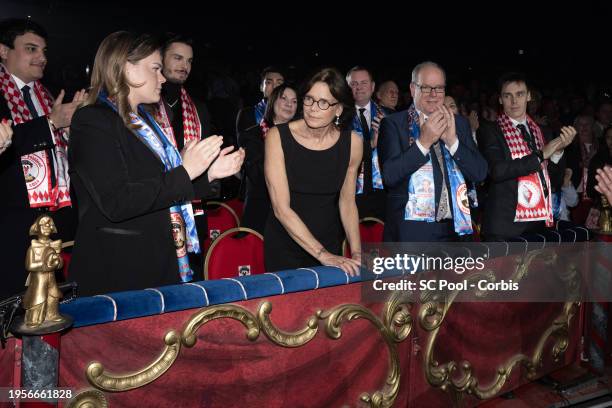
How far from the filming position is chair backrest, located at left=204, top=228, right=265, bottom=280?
Result: 9.40 feet

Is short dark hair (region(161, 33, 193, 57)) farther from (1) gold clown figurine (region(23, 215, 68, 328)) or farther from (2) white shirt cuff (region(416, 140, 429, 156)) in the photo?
(1) gold clown figurine (region(23, 215, 68, 328))

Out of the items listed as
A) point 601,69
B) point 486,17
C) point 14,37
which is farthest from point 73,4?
point 601,69

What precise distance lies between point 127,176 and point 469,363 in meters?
1.64

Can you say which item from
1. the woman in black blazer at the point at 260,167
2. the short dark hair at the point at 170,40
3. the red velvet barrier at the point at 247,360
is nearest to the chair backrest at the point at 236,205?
the woman in black blazer at the point at 260,167

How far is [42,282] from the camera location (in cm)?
149

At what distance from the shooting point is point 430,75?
3.03 metres

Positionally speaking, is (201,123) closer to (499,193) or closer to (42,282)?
(499,193)

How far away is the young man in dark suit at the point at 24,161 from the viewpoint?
120 inches

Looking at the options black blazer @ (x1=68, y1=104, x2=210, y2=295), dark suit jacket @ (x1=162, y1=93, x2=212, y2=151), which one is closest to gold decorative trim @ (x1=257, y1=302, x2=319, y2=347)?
black blazer @ (x1=68, y1=104, x2=210, y2=295)

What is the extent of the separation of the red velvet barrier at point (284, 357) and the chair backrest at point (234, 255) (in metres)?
0.84

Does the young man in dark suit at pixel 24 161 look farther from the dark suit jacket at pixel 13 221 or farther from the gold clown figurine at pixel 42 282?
the gold clown figurine at pixel 42 282

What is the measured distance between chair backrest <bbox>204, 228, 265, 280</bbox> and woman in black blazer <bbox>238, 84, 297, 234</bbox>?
44.4 inches

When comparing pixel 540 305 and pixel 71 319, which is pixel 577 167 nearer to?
pixel 540 305

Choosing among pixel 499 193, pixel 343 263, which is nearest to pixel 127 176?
pixel 343 263
